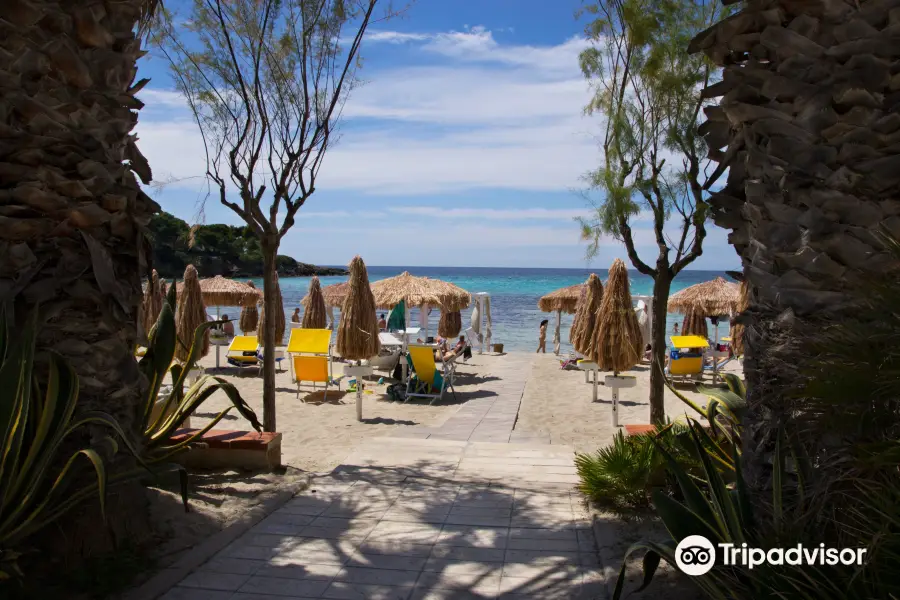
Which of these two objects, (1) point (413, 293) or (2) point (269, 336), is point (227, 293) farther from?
(2) point (269, 336)

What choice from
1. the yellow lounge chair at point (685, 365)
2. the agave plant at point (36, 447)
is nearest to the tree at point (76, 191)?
the agave plant at point (36, 447)

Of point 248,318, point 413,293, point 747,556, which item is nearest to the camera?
point 747,556

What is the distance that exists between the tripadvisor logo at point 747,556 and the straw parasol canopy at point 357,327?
391 inches

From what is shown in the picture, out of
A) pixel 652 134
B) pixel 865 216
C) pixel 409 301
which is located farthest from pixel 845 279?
pixel 409 301

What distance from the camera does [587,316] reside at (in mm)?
13164

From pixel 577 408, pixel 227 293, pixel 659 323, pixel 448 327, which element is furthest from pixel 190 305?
pixel 659 323

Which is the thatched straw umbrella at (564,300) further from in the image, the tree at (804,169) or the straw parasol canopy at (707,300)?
the tree at (804,169)

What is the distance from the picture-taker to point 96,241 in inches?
126

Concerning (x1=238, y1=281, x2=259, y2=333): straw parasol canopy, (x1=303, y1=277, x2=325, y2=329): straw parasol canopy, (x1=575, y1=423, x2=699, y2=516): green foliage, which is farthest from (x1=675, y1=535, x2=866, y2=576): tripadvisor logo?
(x1=238, y1=281, x2=259, y2=333): straw parasol canopy

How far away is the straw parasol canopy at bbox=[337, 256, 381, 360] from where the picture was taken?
12.1m

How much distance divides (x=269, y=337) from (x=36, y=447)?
336cm

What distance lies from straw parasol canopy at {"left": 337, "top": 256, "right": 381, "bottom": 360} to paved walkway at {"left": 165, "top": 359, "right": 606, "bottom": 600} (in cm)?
656

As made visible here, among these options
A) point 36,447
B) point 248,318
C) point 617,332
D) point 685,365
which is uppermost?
point 248,318

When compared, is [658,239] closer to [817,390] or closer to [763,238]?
[763,238]
